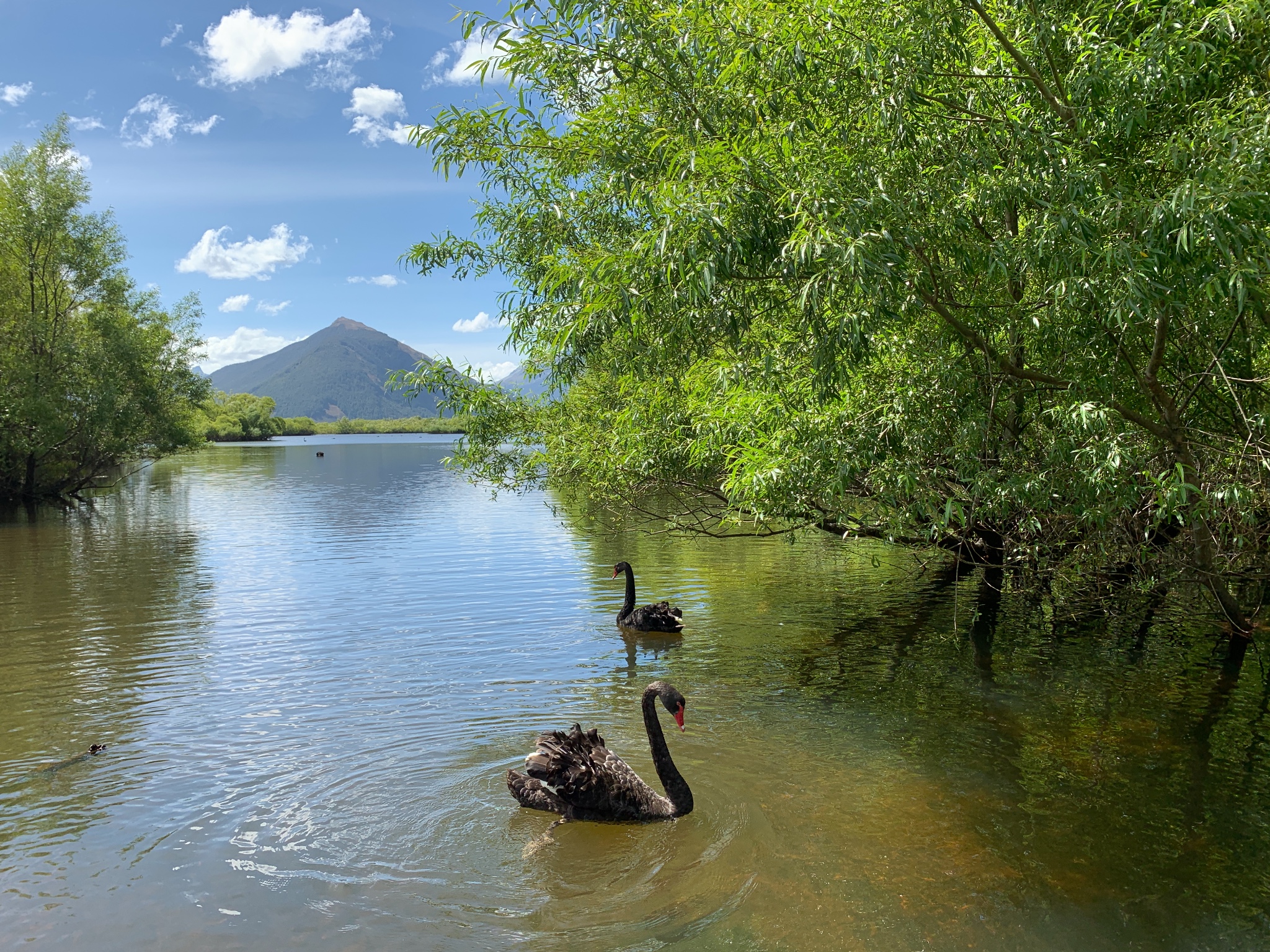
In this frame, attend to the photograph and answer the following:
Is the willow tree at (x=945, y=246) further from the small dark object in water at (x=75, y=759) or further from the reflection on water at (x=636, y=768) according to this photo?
the small dark object in water at (x=75, y=759)

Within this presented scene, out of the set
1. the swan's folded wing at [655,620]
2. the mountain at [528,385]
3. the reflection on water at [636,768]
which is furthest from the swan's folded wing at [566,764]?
the mountain at [528,385]

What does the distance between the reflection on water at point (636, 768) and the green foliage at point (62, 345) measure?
25.7m

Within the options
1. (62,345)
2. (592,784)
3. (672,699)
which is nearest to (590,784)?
(592,784)

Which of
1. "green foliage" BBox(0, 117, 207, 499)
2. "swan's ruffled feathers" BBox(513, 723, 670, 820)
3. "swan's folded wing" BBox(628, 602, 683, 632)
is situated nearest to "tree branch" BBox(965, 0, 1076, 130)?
"swan's ruffled feathers" BBox(513, 723, 670, 820)

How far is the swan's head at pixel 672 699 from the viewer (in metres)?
9.99

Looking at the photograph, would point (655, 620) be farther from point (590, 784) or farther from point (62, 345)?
point (62, 345)

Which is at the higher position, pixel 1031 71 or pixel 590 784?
pixel 1031 71

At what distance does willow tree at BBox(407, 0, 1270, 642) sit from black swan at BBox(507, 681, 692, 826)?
413 cm

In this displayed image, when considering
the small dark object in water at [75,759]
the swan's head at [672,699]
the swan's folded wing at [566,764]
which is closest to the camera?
the swan's folded wing at [566,764]

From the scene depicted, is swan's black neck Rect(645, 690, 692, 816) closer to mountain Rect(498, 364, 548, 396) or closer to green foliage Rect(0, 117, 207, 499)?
mountain Rect(498, 364, 548, 396)

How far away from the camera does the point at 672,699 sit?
398 inches

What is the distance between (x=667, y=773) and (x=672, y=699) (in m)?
0.87

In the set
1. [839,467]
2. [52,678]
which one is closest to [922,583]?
[839,467]

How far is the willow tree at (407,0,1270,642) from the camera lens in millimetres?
7738
